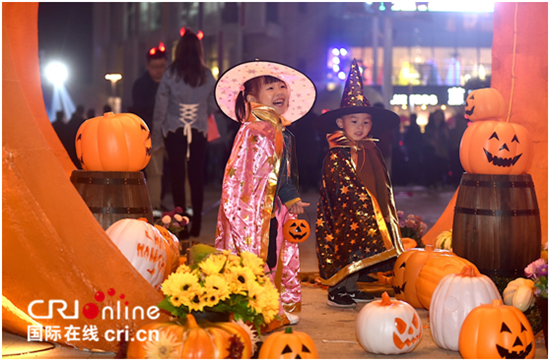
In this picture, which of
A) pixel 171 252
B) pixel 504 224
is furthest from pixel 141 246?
pixel 504 224

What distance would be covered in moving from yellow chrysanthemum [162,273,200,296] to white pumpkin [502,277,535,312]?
75.3 inches

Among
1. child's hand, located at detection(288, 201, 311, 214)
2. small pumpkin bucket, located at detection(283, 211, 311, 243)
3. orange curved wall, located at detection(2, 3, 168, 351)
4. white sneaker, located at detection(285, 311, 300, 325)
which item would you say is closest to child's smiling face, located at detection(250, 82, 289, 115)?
child's hand, located at detection(288, 201, 311, 214)

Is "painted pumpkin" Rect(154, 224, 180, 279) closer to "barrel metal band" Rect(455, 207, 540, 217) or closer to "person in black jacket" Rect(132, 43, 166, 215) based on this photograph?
"barrel metal band" Rect(455, 207, 540, 217)

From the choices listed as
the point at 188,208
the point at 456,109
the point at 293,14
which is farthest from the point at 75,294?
the point at 456,109

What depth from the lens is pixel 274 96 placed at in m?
4.20

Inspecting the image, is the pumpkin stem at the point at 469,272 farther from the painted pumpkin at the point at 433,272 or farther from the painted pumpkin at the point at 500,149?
the painted pumpkin at the point at 500,149

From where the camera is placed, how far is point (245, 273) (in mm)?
3035

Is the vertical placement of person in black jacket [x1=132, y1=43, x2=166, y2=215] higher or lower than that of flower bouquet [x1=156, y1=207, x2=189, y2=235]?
higher

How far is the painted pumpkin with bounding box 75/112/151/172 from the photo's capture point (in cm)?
434

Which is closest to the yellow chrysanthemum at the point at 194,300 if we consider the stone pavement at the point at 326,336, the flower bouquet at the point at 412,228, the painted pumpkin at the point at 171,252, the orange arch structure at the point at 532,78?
the stone pavement at the point at 326,336

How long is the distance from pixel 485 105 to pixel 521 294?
1.38 metres

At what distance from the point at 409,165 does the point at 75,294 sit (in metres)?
14.7

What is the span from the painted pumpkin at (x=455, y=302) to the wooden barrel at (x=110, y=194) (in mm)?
1974

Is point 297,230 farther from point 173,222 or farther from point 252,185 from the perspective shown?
point 173,222
